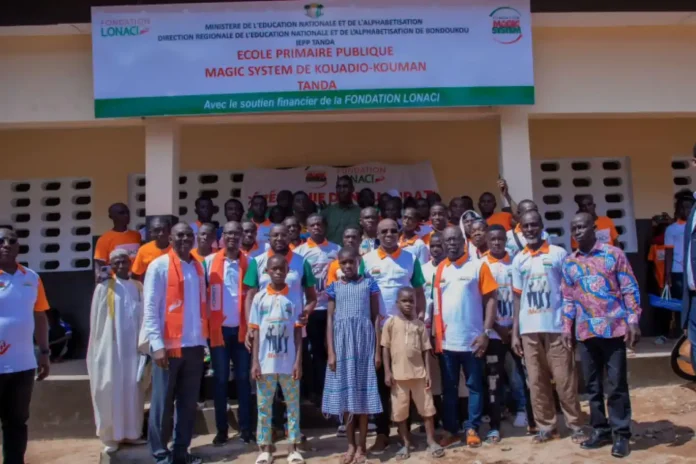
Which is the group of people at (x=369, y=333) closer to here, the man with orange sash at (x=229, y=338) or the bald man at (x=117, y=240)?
the man with orange sash at (x=229, y=338)

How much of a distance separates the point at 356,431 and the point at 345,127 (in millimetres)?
4222

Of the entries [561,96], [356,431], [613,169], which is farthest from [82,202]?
[613,169]

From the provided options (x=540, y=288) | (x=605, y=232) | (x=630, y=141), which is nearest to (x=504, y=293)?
(x=540, y=288)

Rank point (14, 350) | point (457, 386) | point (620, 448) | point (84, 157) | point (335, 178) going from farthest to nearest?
point (84, 157) → point (335, 178) → point (457, 386) → point (620, 448) → point (14, 350)

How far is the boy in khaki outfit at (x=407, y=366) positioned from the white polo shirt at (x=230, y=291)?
120 centimetres

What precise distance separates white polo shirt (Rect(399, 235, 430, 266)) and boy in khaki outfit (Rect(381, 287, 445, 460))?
0.75 metres

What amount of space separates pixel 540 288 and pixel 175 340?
2683 mm

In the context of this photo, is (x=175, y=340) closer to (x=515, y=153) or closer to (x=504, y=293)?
(x=504, y=293)

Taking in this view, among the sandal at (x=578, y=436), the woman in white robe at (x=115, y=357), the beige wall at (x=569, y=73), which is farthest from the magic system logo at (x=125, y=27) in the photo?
the sandal at (x=578, y=436)

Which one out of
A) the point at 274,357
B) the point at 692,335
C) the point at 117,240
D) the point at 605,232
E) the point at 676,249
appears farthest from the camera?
the point at 676,249

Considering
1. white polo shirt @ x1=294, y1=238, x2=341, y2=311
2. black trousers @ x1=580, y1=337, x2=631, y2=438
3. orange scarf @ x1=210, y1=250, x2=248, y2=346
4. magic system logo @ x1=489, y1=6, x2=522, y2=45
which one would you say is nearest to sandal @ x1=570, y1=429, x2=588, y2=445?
black trousers @ x1=580, y1=337, x2=631, y2=438

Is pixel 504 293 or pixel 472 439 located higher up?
pixel 504 293

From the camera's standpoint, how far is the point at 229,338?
534cm

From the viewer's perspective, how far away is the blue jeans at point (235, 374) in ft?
17.4
